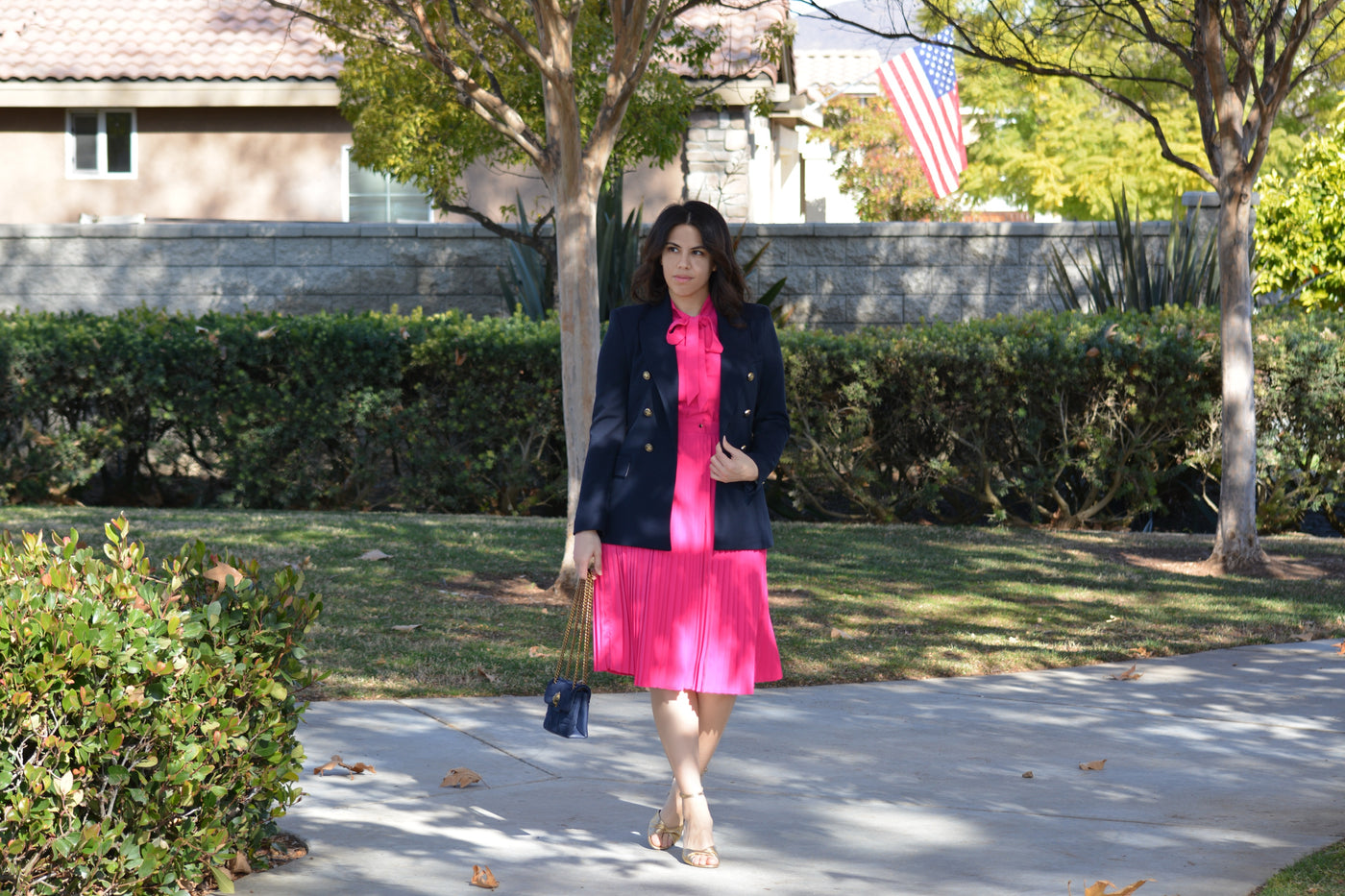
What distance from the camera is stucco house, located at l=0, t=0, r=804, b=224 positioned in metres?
17.6

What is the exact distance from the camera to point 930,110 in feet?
77.5

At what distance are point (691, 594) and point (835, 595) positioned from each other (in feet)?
Answer: 13.1

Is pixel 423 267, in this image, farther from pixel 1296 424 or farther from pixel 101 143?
pixel 1296 424

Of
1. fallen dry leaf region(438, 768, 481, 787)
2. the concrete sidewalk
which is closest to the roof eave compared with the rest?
the concrete sidewalk

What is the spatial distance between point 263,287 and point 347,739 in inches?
398

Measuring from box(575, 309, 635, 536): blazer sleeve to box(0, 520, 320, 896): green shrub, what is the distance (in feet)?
2.88

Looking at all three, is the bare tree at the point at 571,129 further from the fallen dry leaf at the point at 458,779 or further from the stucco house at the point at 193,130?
the stucco house at the point at 193,130

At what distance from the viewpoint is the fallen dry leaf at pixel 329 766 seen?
448 centimetres

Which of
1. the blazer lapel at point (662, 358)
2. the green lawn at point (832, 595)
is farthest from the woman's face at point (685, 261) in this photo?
the green lawn at point (832, 595)

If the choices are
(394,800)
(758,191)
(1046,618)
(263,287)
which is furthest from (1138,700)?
(758,191)

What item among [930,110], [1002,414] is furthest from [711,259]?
[930,110]

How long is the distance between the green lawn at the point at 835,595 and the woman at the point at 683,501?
1.91 m

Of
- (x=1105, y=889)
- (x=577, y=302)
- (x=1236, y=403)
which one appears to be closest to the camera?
(x=1105, y=889)

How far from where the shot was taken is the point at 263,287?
14.1 meters
